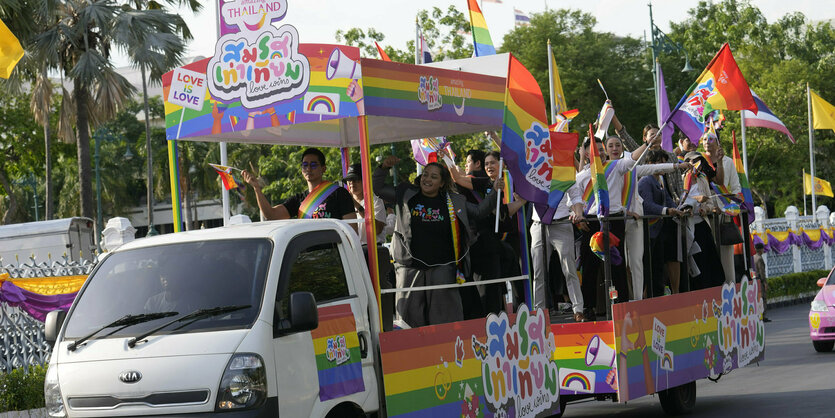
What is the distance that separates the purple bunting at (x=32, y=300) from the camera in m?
12.4

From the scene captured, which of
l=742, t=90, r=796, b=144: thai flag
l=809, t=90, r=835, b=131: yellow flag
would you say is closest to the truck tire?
l=742, t=90, r=796, b=144: thai flag

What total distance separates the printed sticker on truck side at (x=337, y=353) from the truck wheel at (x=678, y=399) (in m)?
4.65

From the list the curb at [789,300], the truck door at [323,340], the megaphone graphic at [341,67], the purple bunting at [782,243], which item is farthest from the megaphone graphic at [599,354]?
the purple bunting at [782,243]

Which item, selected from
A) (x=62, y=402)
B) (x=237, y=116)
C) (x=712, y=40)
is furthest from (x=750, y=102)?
(x=712, y=40)

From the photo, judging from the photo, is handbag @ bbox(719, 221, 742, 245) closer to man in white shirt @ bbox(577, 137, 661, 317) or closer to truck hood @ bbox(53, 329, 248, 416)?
man in white shirt @ bbox(577, 137, 661, 317)

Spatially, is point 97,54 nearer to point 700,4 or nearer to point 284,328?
point 284,328

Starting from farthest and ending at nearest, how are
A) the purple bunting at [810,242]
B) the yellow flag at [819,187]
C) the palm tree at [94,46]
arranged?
the yellow flag at [819,187] < the purple bunting at [810,242] < the palm tree at [94,46]

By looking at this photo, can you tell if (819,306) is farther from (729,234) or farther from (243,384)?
(243,384)

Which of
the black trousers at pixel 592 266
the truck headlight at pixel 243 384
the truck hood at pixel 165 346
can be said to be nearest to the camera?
the truck headlight at pixel 243 384

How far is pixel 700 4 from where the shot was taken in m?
56.7

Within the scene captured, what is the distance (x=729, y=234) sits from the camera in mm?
11617

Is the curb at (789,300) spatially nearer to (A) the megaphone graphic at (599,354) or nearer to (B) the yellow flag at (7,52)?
(A) the megaphone graphic at (599,354)

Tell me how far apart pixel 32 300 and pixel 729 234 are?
8.21 m

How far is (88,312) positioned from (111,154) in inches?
2479
